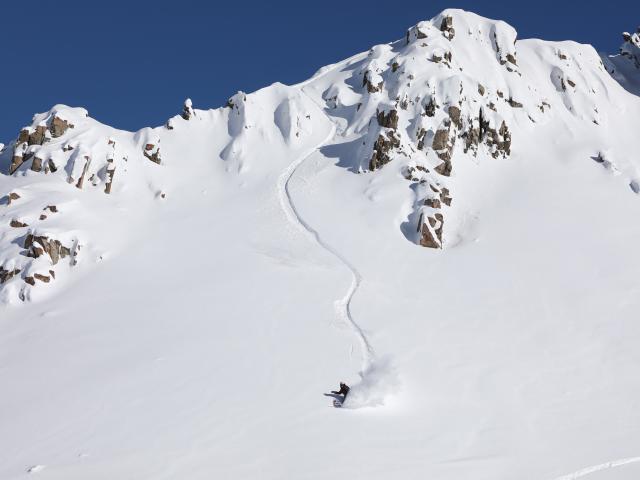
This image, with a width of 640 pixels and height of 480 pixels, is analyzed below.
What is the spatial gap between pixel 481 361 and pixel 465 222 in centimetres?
2155

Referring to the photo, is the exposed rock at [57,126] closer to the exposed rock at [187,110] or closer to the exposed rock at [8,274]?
the exposed rock at [187,110]

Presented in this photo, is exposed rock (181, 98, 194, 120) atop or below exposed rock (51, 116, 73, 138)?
atop

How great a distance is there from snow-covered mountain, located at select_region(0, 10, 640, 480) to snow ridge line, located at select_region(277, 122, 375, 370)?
22 centimetres

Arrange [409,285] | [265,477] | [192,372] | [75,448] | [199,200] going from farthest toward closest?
[199,200]
[409,285]
[192,372]
[75,448]
[265,477]

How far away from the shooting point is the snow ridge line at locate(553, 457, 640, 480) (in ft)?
62.7

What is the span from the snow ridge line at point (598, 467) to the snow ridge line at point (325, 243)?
11.2 metres

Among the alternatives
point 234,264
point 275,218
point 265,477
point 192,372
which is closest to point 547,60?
point 275,218

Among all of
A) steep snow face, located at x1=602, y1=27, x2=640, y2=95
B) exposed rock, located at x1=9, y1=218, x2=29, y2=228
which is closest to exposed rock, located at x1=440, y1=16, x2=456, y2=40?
steep snow face, located at x1=602, y1=27, x2=640, y2=95

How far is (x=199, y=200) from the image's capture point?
5400cm

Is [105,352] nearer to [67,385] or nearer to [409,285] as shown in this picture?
[67,385]

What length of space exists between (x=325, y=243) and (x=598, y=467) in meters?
28.5

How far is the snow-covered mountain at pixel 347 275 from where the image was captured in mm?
21844

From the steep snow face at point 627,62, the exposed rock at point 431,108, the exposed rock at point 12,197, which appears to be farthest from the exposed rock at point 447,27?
the exposed rock at point 12,197

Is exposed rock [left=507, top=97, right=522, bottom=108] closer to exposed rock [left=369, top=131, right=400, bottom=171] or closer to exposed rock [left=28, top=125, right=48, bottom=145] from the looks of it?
exposed rock [left=369, top=131, right=400, bottom=171]
